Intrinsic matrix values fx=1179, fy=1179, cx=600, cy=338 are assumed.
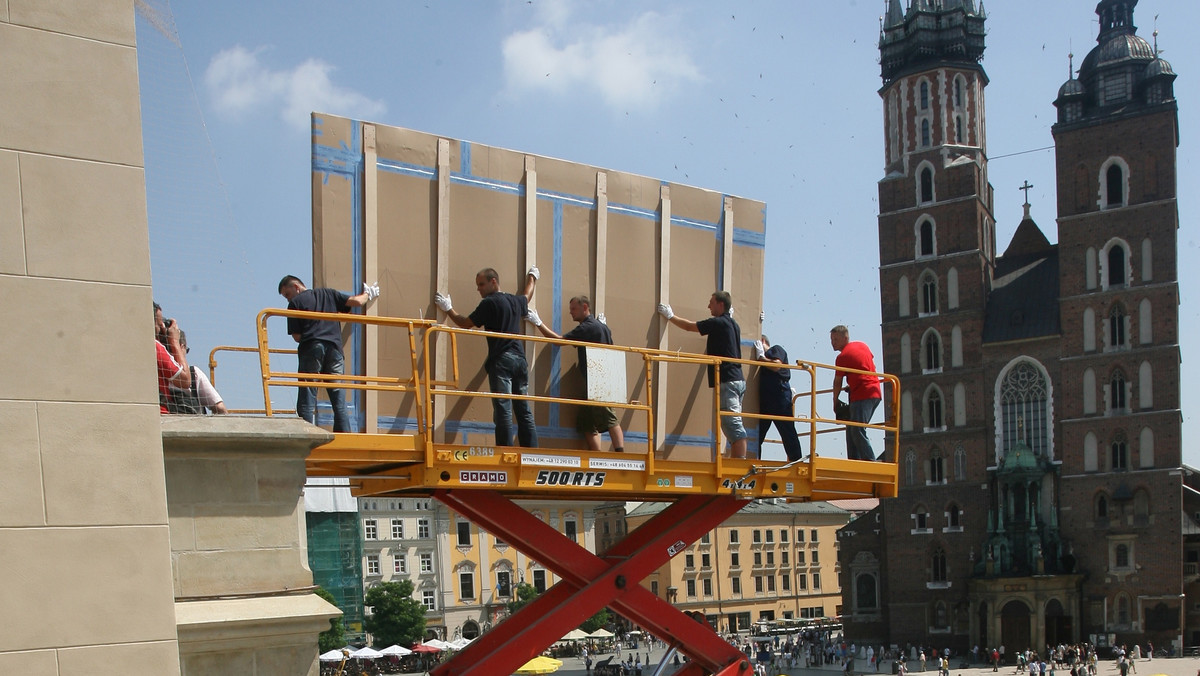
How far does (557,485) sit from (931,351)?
61944 mm

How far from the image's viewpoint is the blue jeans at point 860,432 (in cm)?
1052

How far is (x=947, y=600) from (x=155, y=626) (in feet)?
211

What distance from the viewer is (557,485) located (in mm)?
8086

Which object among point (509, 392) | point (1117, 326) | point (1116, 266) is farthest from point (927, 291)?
point (509, 392)

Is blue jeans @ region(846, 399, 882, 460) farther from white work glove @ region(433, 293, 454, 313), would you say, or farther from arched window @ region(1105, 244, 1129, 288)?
arched window @ region(1105, 244, 1129, 288)

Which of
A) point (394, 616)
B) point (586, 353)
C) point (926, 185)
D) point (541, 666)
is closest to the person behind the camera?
point (586, 353)

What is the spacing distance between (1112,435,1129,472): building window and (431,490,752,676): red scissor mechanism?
57023 millimetres

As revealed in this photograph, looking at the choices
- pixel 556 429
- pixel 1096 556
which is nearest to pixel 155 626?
pixel 556 429

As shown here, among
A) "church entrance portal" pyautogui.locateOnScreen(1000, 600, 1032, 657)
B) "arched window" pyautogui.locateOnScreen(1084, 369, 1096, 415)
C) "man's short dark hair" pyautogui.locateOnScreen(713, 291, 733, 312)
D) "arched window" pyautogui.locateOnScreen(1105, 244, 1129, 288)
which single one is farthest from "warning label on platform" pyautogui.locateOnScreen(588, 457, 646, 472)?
"arched window" pyautogui.locateOnScreen(1105, 244, 1129, 288)

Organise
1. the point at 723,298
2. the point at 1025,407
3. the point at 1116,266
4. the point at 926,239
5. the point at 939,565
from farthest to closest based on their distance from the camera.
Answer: the point at 926,239 → the point at 939,565 → the point at 1025,407 → the point at 1116,266 → the point at 723,298

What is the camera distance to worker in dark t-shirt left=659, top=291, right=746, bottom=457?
31.1ft

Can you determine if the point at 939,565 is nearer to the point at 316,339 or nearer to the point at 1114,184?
the point at 1114,184

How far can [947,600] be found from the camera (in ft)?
211

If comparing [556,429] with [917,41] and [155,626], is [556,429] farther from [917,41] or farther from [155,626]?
[917,41]
